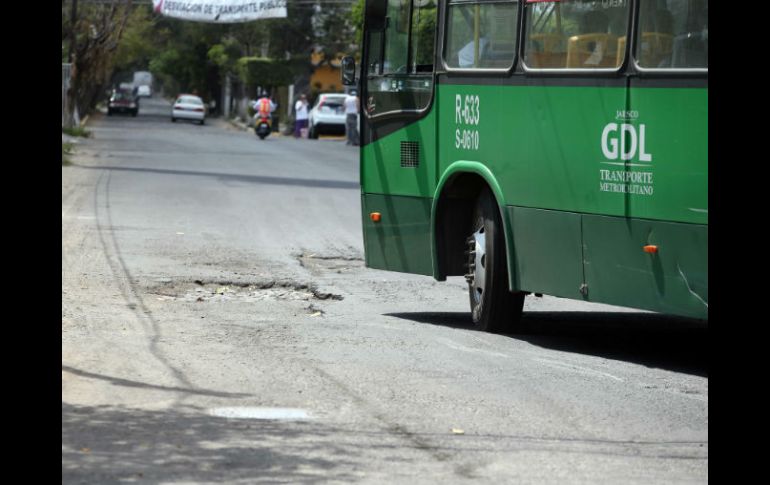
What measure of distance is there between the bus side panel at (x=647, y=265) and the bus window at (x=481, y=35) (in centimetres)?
147

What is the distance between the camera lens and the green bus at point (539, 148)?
820 centimetres

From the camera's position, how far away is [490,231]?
392 inches

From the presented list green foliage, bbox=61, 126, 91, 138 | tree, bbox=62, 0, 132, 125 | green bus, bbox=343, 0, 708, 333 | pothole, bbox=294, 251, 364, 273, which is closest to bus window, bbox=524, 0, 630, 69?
green bus, bbox=343, 0, 708, 333

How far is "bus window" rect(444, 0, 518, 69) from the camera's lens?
979 centimetres

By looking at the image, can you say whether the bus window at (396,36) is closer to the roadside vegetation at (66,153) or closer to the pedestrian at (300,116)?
the roadside vegetation at (66,153)

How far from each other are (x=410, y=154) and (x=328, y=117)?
40344 millimetres

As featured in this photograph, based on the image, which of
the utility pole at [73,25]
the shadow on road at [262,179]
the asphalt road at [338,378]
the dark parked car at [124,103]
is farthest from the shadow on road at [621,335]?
the dark parked car at [124,103]

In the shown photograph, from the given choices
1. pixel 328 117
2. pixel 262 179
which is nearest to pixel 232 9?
pixel 262 179

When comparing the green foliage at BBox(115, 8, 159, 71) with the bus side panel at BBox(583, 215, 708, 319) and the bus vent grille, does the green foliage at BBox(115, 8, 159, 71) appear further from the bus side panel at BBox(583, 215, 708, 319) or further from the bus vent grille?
the bus side panel at BBox(583, 215, 708, 319)

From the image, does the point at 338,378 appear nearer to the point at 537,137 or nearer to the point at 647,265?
the point at 647,265

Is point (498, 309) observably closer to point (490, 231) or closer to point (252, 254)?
point (490, 231)

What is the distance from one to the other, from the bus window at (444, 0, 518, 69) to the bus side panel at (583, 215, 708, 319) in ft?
4.83

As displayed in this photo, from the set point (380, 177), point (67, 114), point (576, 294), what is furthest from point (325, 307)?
point (67, 114)

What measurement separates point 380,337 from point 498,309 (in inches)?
37.0
